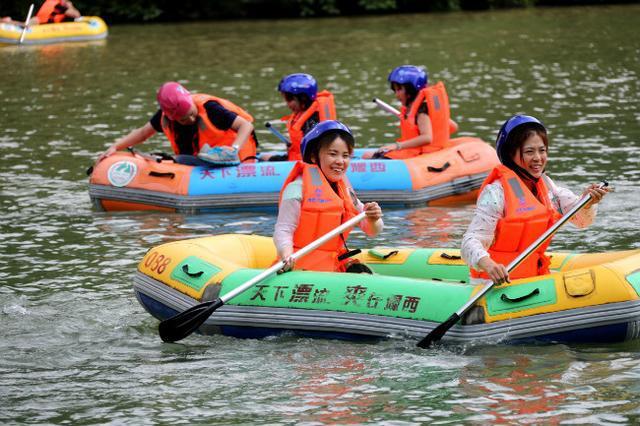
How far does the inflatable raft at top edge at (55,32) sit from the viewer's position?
24.3 meters

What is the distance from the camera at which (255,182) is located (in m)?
10.8

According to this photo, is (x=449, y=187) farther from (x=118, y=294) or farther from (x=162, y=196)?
(x=118, y=294)

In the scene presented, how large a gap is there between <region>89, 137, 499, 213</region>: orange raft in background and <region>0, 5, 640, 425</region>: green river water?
156mm

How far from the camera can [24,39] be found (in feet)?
79.8

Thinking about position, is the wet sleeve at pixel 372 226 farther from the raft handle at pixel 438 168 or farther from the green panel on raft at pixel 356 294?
the raft handle at pixel 438 168

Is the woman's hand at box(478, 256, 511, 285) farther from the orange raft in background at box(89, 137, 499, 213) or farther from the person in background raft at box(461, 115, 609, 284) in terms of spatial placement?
the orange raft in background at box(89, 137, 499, 213)

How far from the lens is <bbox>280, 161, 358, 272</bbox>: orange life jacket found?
7.26m

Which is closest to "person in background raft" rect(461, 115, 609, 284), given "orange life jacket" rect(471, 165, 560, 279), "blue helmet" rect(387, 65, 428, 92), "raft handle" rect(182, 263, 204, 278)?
"orange life jacket" rect(471, 165, 560, 279)

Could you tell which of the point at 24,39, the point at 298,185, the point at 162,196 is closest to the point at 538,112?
the point at 162,196

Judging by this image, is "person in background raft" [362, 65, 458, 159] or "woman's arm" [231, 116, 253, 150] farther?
"person in background raft" [362, 65, 458, 159]

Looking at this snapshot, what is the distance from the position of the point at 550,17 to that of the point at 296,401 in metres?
23.2

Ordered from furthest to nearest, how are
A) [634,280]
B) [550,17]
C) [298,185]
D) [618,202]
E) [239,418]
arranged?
1. [550,17]
2. [618,202]
3. [298,185]
4. [634,280]
5. [239,418]

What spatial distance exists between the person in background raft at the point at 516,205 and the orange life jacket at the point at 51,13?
1986 cm

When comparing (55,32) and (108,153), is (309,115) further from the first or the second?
(55,32)
